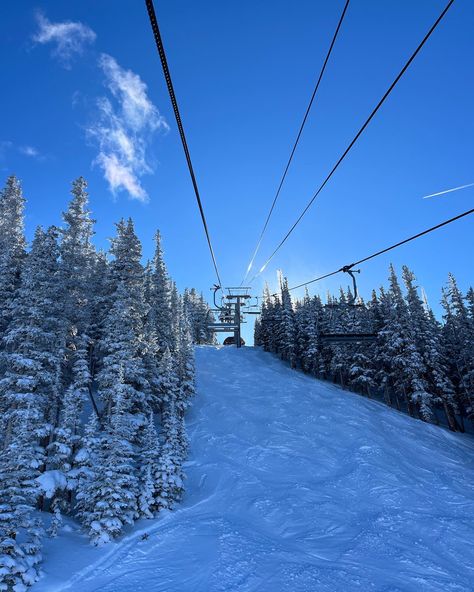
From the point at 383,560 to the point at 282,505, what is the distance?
6.90 meters

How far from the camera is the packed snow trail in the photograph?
11.9 metres

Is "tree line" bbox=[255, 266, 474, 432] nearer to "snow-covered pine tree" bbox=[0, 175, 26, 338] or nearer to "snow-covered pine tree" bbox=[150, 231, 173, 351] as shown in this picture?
"snow-covered pine tree" bbox=[150, 231, 173, 351]

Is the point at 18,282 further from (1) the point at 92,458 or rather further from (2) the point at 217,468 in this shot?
(2) the point at 217,468

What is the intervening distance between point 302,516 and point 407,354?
32067 millimetres

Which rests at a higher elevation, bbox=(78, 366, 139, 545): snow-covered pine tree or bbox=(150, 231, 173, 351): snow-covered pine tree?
bbox=(150, 231, 173, 351): snow-covered pine tree

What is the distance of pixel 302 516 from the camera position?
18.3 meters

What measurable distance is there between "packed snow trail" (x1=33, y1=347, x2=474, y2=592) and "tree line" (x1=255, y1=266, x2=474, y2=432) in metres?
6.17

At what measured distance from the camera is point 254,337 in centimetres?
9269

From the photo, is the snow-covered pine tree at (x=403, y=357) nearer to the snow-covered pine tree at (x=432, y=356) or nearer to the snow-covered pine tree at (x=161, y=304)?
the snow-covered pine tree at (x=432, y=356)

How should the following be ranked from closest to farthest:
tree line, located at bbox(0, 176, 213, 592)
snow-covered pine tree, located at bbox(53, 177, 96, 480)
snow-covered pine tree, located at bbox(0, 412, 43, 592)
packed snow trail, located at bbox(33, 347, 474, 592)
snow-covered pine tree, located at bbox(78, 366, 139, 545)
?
snow-covered pine tree, located at bbox(0, 412, 43, 592), packed snow trail, located at bbox(33, 347, 474, 592), tree line, located at bbox(0, 176, 213, 592), snow-covered pine tree, located at bbox(78, 366, 139, 545), snow-covered pine tree, located at bbox(53, 177, 96, 480)

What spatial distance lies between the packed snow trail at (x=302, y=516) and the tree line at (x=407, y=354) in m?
6.17

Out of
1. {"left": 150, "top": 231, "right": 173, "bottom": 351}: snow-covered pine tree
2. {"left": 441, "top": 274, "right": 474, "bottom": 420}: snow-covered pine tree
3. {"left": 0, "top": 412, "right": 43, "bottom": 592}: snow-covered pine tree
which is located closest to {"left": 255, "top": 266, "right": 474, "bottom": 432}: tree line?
{"left": 441, "top": 274, "right": 474, "bottom": 420}: snow-covered pine tree

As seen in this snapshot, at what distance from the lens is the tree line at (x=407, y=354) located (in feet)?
143

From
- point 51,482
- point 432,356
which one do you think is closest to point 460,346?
point 432,356
